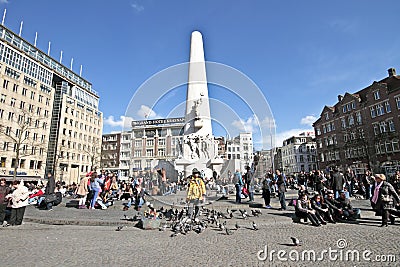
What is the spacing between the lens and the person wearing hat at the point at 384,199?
24.3 ft

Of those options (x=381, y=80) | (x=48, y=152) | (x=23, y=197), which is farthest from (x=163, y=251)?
(x=48, y=152)

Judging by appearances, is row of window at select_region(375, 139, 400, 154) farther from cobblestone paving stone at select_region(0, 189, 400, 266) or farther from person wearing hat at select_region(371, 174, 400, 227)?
cobblestone paving stone at select_region(0, 189, 400, 266)

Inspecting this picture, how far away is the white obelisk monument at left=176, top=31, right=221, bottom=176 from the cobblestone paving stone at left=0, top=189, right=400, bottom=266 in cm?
1060

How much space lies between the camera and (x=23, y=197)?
831cm

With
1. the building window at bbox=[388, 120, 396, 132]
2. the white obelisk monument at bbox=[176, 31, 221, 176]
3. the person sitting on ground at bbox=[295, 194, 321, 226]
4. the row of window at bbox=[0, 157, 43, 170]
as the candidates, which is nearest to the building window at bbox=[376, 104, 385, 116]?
the building window at bbox=[388, 120, 396, 132]

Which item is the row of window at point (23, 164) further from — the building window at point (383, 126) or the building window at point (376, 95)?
the building window at point (376, 95)

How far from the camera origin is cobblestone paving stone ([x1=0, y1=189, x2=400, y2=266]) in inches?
179

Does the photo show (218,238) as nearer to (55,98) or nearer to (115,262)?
(115,262)

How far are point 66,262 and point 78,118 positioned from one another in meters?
59.4

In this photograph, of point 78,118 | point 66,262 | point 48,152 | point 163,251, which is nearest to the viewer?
point 66,262

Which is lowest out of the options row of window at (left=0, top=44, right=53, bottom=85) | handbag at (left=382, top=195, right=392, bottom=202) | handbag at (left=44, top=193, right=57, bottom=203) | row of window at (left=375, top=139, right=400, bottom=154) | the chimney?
handbag at (left=44, top=193, right=57, bottom=203)

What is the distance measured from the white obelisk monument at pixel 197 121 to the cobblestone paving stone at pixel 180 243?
1060 cm

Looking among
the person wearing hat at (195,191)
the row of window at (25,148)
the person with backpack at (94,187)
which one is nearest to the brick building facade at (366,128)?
the person wearing hat at (195,191)

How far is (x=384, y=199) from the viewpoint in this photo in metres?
7.46
